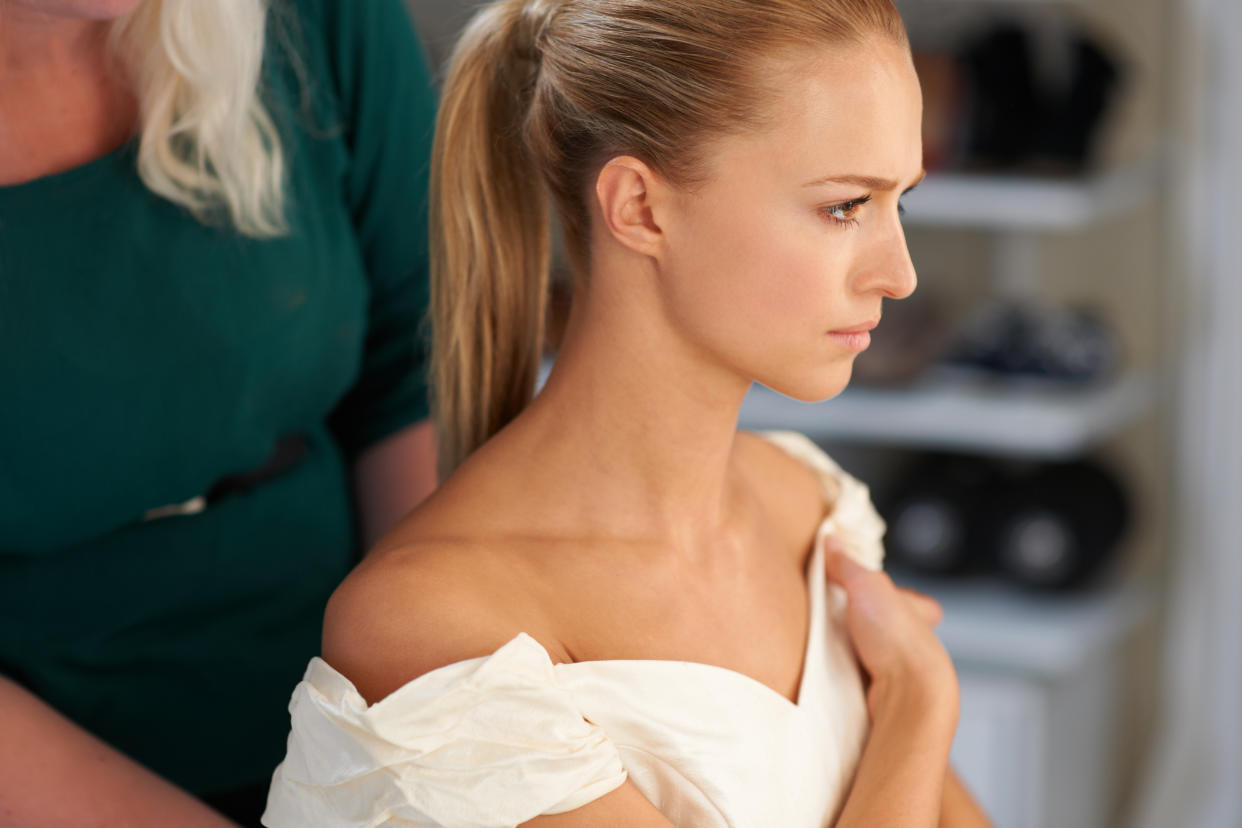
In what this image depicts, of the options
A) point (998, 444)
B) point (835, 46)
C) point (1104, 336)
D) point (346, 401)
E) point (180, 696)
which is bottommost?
point (998, 444)

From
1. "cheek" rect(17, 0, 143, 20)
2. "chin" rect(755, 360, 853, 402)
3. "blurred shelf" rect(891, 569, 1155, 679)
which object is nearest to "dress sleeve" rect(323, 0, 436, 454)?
"cheek" rect(17, 0, 143, 20)

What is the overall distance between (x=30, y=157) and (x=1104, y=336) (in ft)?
5.89

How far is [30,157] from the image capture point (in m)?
0.88

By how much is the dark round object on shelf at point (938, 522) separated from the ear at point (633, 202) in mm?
1620

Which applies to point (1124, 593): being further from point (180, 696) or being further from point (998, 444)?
point (180, 696)

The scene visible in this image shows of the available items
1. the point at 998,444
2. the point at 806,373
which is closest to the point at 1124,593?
the point at 998,444

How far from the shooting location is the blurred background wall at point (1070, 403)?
2.18 metres

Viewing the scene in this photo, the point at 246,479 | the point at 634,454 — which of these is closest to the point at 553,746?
the point at 634,454

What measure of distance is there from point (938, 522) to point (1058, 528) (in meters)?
0.19

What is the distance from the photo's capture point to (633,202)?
2.57ft

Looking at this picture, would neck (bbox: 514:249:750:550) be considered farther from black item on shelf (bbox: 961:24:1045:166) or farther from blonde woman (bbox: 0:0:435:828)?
black item on shelf (bbox: 961:24:1045:166)

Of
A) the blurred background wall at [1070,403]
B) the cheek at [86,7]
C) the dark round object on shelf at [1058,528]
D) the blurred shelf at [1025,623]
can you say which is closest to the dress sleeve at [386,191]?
the cheek at [86,7]

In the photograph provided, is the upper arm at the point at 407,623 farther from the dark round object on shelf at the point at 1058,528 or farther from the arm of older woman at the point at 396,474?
the dark round object on shelf at the point at 1058,528

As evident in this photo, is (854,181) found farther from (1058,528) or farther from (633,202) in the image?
(1058,528)
